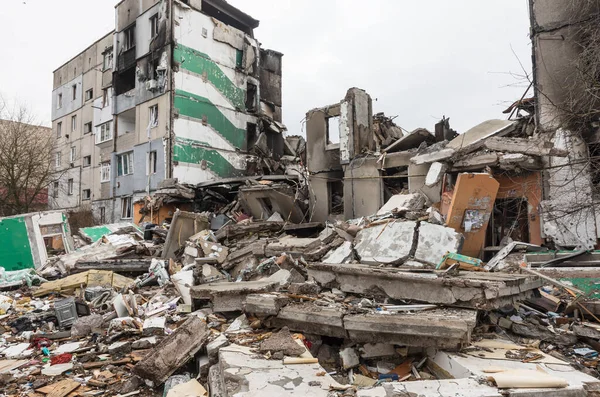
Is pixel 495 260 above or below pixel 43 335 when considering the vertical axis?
above

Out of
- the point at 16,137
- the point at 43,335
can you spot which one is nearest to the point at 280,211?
the point at 43,335

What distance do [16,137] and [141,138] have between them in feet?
19.0

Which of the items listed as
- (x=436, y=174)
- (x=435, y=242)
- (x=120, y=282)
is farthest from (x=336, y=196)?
(x=120, y=282)

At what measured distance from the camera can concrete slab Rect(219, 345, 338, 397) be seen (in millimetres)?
3062

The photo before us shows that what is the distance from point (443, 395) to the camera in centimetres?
288

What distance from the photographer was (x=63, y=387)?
4074mm

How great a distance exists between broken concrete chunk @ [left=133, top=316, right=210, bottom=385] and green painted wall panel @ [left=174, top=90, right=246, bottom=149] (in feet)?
55.6

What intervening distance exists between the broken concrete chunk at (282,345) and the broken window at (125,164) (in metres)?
20.0

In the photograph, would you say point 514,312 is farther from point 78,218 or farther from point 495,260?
point 78,218

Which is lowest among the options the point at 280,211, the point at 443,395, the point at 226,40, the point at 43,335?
the point at 43,335

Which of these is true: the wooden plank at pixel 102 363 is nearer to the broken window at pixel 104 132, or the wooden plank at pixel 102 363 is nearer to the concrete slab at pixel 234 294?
the concrete slab at pixel 234 294

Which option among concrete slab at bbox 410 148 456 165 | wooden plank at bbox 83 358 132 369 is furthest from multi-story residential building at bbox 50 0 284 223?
wooden plank at bbox 83 358 132 369

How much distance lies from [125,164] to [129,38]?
289 inches

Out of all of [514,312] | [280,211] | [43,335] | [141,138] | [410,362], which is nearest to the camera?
[410,362]
